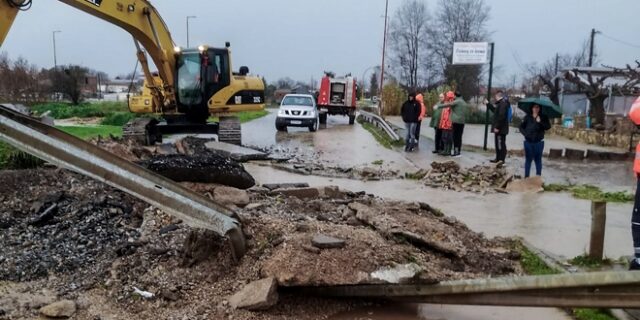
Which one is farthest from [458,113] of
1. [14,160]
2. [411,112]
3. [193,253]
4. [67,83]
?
[67,83]

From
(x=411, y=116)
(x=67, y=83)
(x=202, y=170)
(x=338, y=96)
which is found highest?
(x=67, y=83)

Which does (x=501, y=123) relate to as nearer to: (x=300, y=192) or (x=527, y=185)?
(x=527, y=185)

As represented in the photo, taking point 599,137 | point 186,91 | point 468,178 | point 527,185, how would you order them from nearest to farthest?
point 527,185
point 468,178
point 186,91
point 599,137

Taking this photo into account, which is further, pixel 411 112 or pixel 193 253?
pixel 411 112

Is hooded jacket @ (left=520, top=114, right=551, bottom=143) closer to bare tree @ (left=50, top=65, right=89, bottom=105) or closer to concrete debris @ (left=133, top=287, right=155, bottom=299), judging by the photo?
concrete debris @ (left=133, top=287, right=155, bottom=299)

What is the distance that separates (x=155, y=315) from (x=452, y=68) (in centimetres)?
4771

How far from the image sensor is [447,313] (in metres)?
5.05

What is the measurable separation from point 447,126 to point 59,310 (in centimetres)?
1333

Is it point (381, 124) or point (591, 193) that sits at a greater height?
point (381, 124)

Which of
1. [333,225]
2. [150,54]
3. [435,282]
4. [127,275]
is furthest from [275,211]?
[150,54]

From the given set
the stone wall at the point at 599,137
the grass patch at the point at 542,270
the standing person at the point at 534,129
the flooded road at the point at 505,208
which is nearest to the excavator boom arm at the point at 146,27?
the flooded road at the point at 505,208

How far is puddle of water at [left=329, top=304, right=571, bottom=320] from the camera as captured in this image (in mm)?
4914

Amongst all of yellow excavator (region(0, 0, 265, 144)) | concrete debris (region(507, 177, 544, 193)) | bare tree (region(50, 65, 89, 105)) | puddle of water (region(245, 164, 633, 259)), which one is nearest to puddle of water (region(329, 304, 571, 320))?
puddle of water (region(245, 164, 633, 259))

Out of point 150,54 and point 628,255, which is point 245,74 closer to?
point 150,54
